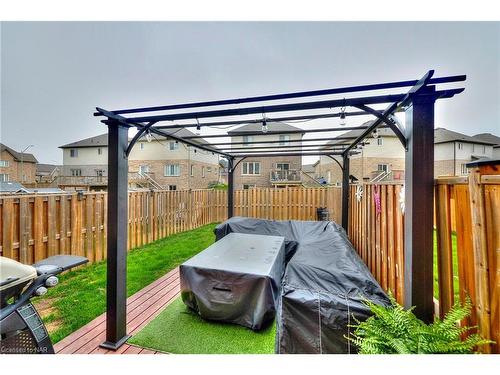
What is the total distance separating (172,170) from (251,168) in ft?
25.9

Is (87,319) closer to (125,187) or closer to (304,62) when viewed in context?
(125,187)

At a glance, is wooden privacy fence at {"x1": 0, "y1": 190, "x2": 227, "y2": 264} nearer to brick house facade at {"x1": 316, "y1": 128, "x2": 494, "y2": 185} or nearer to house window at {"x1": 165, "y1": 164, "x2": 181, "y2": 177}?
house window at {"x1": 165, "y1": 164, "x2": 181, "y2": 177}

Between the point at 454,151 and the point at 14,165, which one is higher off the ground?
the point at 14,165

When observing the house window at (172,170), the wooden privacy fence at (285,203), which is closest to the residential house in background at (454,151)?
the wooden privacy fence at (285,203)

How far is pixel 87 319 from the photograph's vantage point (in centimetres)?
272

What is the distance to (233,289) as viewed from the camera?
2.59 m

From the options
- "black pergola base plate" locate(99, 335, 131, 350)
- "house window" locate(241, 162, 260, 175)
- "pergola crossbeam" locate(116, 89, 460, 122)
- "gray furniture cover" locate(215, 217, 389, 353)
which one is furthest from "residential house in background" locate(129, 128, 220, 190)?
"gray furniture cover" locate(215, 217, 389, 353)

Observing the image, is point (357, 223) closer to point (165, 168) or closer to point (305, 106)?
point (305, 106)

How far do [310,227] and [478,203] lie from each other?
3719mm

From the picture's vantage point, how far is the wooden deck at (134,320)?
2.21 metres

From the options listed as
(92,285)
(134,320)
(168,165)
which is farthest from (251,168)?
(134,320)

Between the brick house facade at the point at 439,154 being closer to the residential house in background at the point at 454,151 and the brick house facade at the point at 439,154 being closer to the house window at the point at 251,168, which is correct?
the residential house in background at the point at 454,151

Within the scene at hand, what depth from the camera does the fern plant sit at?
1.18m

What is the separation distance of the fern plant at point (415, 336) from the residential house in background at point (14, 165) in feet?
121
